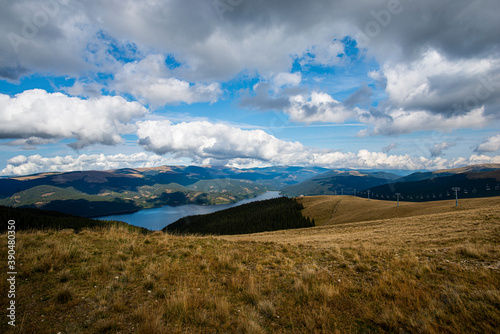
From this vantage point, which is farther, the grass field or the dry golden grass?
the dry golden grass

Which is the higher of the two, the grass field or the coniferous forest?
the grass field

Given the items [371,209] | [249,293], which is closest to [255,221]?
[371,209]

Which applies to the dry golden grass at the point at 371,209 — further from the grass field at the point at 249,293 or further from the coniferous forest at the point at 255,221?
the grass field at the point at 249,293

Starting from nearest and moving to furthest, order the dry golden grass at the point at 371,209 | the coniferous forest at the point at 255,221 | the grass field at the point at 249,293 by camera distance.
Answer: the grass field at the point at 249,293
the dry golden grass at the point at 371,209
the coniferous forest at the point at 255,221

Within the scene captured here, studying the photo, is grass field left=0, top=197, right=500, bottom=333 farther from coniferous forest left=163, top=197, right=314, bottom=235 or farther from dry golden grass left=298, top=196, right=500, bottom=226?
coniferous forest left=163, top=197, right=314, bottom=235

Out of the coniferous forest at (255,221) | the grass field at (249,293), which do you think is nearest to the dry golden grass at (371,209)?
the coniferous forest at (255,221)

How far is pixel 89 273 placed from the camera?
8148 millimetres

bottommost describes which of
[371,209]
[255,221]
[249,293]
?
[255,221]

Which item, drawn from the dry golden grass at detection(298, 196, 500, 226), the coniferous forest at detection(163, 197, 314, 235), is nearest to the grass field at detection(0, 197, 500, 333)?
the dry golden grass at detection(298, 196, 500, 226)

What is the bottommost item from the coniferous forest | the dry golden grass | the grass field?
the coniferous forest

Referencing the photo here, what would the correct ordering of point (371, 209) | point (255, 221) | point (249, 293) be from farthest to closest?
point (255, 221)
point (371, 209)
point (249, 293)

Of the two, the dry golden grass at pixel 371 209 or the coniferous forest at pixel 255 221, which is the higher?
the dry golden grass at pixel 371 209

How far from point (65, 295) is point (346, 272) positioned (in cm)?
1076

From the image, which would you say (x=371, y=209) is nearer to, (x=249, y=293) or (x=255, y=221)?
(x=249, y=293)
